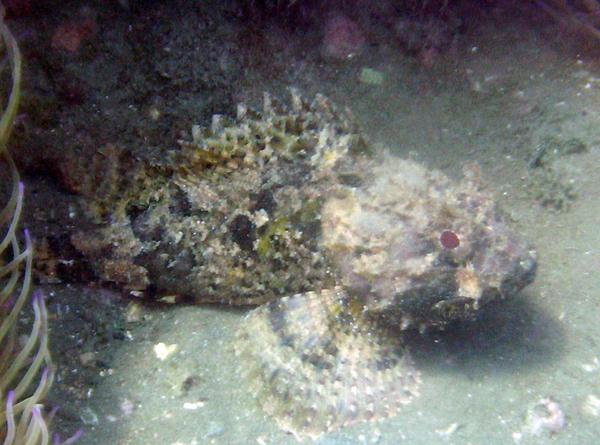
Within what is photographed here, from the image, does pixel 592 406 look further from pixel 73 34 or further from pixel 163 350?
pixel 73 34

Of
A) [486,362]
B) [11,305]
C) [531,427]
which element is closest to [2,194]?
[11,305]

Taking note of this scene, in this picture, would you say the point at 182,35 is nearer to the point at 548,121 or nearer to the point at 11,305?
the point at 11,305

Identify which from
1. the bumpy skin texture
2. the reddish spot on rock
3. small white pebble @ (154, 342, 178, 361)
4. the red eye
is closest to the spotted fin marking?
the bumpy skin texture

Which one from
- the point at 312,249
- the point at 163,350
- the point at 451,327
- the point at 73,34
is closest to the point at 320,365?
the point at 312,249

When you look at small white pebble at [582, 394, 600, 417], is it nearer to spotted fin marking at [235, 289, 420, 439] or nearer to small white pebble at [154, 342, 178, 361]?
spotted fin marking at [235, 289, 420, 439]

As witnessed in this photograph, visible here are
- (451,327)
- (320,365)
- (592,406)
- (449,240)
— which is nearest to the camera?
(592,406)

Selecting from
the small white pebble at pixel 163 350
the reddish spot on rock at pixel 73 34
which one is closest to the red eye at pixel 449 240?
the small white pebble at pixel 163 350
